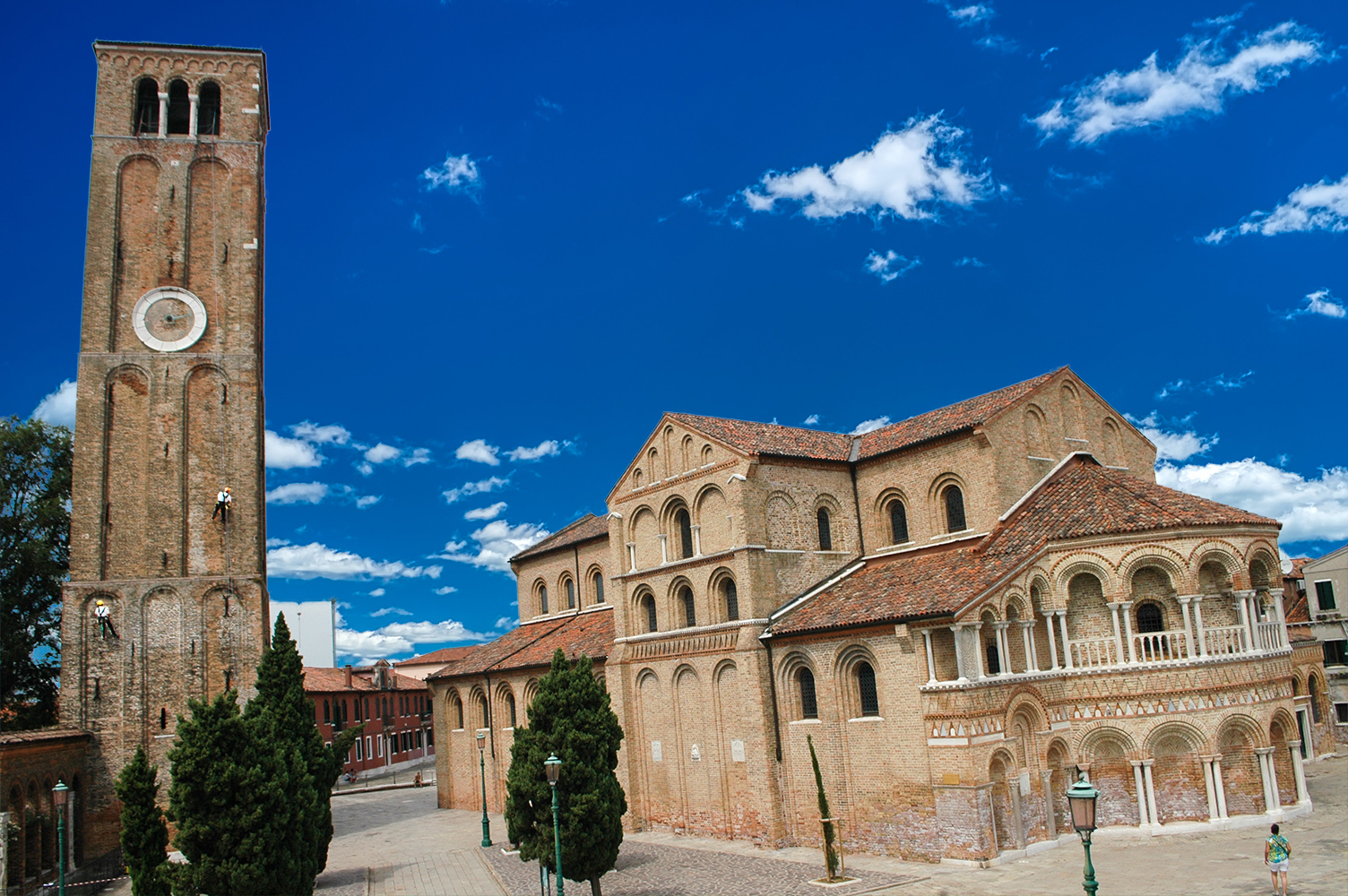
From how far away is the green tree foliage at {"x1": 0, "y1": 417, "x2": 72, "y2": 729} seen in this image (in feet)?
120

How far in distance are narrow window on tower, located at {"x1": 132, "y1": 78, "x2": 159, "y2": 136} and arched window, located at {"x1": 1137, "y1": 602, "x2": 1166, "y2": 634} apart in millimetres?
39118

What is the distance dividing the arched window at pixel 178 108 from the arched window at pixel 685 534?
25516mm

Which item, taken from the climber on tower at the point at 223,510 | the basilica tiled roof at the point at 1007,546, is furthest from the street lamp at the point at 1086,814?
the climber on tower at the point at 223,510

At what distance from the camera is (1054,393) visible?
29.8 meters

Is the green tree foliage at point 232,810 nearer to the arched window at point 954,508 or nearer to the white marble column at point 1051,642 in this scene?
the white marble column at point 1051,642

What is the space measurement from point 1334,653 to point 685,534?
30037 millimetres

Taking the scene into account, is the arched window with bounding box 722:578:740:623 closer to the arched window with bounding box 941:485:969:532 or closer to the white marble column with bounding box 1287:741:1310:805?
the arched window with bounding box 941:485:969:532

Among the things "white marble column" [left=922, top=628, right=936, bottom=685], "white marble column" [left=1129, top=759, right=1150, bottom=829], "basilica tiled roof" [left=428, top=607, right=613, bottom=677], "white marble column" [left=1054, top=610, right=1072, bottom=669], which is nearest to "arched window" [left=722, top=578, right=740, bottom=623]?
"basilica tiled roof" [left=428, top=607, right=613, bottom=677]

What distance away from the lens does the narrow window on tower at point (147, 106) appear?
3738cm

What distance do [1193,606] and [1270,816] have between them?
217 inches

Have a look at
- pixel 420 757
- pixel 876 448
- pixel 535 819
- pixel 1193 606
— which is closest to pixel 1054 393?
pixel 876 448

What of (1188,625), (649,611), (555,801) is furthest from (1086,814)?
(649,611)

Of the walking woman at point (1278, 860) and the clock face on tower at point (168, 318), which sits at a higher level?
the clock face on tower at point (168, 318)

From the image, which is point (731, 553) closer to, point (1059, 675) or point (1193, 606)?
point (1059, 675)
